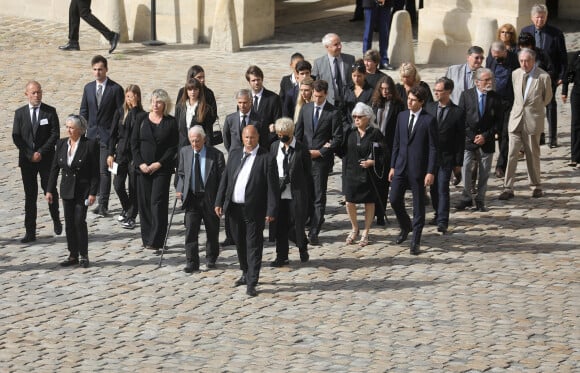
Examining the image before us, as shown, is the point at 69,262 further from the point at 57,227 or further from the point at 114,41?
the point at 114,41

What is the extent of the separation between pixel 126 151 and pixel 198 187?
175cm

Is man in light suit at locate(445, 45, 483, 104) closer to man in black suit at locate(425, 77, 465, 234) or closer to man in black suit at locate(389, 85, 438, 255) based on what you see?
man in black suit at locate(425, 77, 465, 234)

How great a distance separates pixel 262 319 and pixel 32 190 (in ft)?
12.7

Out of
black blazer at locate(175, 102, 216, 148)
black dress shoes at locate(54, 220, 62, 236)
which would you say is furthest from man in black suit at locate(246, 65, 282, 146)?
black dress shoes at locate(54, 220, 62, 236)

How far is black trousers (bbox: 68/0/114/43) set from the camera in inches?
1081

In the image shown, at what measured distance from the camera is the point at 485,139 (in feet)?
60.5

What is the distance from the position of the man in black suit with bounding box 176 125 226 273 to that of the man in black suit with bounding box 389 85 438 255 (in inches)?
77.0

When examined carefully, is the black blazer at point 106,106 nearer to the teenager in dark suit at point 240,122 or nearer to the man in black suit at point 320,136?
the teenager in dark suit at point 240,122

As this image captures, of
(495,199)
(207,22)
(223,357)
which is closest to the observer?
(223,357)

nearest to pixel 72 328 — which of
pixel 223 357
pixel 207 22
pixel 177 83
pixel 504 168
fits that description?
pixel 223 357

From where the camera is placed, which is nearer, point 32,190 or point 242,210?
point 242,210

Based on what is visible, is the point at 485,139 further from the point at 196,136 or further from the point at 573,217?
the point at 196,136

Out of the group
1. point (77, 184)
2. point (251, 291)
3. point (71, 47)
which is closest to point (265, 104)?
point (77, 184)

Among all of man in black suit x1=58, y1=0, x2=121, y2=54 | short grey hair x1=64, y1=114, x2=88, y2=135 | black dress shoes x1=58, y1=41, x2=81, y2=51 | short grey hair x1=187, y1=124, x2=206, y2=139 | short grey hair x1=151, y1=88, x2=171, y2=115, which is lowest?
short grey hair x1=187, y1=124, x2=206, y2=139
